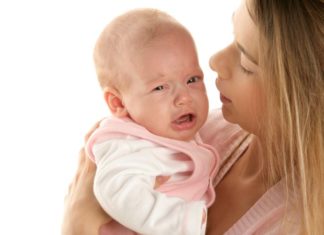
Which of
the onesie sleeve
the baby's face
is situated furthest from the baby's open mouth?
the onesie sleeve

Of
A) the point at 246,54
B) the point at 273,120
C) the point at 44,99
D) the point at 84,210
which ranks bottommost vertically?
the point at 44,99

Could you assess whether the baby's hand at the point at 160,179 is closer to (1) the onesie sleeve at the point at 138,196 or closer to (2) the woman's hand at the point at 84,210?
(1) the onesie sleeve at the point at 138,196

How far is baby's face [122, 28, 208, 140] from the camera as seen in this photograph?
1655 mm

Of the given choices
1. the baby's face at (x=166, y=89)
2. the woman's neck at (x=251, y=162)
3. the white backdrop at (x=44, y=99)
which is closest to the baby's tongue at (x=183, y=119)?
the baby's face at (x=166, y=89)

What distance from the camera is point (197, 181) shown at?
174cm

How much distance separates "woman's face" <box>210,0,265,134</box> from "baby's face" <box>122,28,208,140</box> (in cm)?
7

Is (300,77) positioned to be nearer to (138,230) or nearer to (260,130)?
(260,130)

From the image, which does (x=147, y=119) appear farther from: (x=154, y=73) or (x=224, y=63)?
(x=224, y=63)

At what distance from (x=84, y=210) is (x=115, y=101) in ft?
0.97

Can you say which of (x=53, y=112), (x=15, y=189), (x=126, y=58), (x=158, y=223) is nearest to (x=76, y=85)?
(x=53, y=112)

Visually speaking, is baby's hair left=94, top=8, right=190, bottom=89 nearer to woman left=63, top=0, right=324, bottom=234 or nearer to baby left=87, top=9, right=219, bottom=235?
baby left=87, top=9, right=219, bottom=235

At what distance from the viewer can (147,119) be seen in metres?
1.68

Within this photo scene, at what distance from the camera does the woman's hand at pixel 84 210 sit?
66.4 inches

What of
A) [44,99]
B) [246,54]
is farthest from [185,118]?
[44,99]
